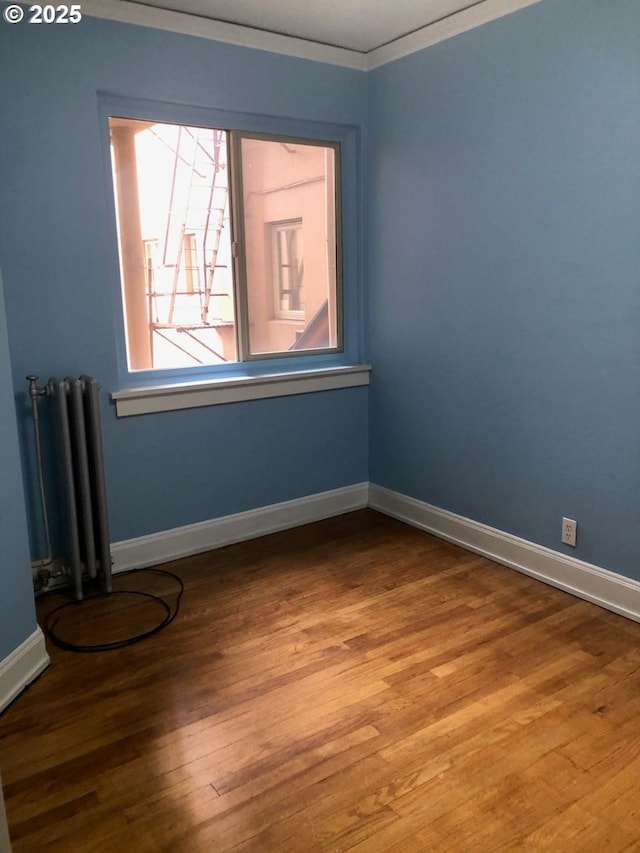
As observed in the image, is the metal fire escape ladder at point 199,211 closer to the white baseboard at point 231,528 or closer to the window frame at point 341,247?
the window frame at point 341,247

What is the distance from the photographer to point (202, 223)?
3.28 meters

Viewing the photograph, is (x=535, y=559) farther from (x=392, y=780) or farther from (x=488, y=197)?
(x=488, y=197)

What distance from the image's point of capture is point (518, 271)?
9.42ft

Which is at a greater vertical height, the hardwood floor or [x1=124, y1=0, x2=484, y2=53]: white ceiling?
[x1=124, y1=0, x2=484, y2=53]: white ceiling

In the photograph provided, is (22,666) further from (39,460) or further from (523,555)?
(523,555)

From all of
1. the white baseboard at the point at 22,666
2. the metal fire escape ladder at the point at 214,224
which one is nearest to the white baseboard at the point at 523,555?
the metal fire escape ladder at the point at 214,224

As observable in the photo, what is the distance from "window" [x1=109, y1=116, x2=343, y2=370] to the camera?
10.1 ft

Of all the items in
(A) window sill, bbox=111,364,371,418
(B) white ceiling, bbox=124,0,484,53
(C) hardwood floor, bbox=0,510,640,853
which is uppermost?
(B) white ceiling, bbox=124,0,484,53

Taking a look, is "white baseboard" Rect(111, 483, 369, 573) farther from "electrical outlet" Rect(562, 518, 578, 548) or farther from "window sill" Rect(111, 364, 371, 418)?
"electrical outlet" Rect(562, 518, 578, 548)

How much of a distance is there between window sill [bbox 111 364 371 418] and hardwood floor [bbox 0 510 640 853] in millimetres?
812

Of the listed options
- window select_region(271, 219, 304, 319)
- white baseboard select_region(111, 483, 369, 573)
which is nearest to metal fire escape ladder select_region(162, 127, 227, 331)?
window select_region(271, 219, 304, 319)

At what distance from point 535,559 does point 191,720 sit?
1649 millimetres

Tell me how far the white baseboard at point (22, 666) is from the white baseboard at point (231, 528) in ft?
2.52

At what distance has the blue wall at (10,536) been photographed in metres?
2.14
